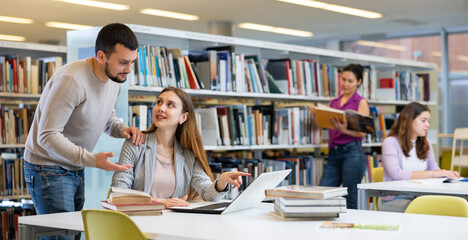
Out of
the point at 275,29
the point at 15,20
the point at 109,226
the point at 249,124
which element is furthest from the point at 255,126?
the point at 15,20

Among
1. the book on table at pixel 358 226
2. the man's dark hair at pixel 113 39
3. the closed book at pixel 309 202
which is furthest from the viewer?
the man's dark hair at pixel 113 39

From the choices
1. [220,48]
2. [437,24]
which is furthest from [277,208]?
[437,24]

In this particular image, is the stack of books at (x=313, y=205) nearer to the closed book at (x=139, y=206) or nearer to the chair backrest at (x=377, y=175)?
the closed book at (x=139, y=206)

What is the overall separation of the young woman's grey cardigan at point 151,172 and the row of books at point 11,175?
9.55 feet

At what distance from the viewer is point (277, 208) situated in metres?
2.58

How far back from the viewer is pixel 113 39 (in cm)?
284

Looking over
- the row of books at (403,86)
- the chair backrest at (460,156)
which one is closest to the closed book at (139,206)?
the row of books at (403,86)

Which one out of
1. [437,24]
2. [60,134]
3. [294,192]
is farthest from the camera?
[437,24]

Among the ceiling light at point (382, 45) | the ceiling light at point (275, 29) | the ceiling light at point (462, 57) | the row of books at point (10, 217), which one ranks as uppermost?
the ceiling light at point (275, 29)

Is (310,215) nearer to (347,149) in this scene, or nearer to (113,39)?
(113,39)

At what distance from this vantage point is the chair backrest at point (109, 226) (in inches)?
82.7

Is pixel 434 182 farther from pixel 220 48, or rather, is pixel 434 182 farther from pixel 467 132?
pixel 467 132

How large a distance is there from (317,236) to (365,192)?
1832 millimetres

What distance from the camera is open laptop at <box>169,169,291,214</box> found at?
2559 millimetres
